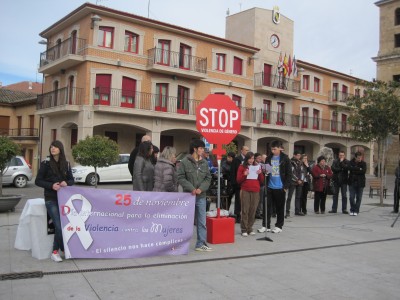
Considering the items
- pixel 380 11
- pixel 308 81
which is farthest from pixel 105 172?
pixel 380 11

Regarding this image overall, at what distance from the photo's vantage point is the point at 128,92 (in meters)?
24.3

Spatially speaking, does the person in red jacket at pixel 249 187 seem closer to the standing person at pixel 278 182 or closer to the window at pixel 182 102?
the standing person at pixel 278 182

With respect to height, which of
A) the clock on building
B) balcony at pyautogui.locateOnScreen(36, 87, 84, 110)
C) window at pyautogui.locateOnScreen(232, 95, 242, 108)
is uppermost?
the clock on building

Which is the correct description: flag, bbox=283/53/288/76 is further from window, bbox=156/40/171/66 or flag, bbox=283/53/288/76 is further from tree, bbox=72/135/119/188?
tree, bbox=72/135/119/188

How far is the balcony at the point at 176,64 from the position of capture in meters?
24.7

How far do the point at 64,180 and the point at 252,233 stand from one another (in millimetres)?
4138

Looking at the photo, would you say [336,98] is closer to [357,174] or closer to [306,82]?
[306,82]

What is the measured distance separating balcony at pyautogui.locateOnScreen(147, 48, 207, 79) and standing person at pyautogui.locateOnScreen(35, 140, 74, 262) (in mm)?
19210

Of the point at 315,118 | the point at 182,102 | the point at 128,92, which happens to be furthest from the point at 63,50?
the point at 315,118

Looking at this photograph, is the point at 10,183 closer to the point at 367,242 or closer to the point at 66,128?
A: the point at 66,128

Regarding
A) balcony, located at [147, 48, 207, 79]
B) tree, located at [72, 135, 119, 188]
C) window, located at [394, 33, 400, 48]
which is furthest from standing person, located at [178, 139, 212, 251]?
window, located at [394, 33, 400, 48]

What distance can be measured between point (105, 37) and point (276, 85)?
1457cm

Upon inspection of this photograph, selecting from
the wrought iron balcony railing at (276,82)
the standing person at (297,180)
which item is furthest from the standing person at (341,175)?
the wrought iron balcony railing at (276,82)

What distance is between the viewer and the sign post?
7.56 metres
